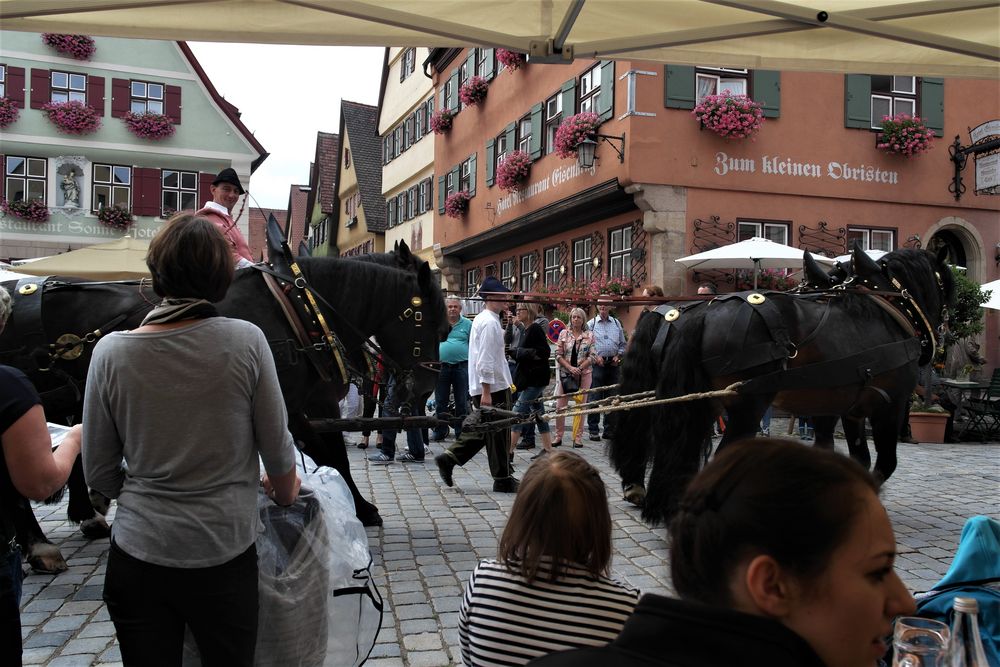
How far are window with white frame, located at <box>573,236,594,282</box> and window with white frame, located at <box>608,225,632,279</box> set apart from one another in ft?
2.31

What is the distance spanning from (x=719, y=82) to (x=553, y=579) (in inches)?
580

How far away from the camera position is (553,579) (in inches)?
74.6

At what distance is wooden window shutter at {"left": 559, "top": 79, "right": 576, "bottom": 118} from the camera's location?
665 inches

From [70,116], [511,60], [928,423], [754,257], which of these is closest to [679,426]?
[754,257]

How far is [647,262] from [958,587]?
12884mm

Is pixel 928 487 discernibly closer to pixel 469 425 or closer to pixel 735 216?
pixel 469 425

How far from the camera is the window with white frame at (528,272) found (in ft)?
66.4

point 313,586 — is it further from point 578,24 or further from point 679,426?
point 679,426

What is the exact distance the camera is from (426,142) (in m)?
27.9

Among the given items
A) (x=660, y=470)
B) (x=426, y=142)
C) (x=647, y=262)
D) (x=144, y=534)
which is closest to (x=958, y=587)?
(x=144, y=534)

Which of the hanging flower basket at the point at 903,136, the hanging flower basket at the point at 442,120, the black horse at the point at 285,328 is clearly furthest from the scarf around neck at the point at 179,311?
the hanging flower basket at the point at 442,120

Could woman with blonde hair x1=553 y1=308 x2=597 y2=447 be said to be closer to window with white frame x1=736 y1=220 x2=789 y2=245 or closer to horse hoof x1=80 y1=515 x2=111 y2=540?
window with white frame x1=736 y1=220 x2=789 y2=245

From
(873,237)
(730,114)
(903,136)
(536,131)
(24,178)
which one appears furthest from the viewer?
(24,178)

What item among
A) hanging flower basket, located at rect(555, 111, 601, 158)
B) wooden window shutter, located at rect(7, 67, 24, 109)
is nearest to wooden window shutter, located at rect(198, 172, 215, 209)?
wooden window shutter, located at rect(7, 67, 24, 109)
